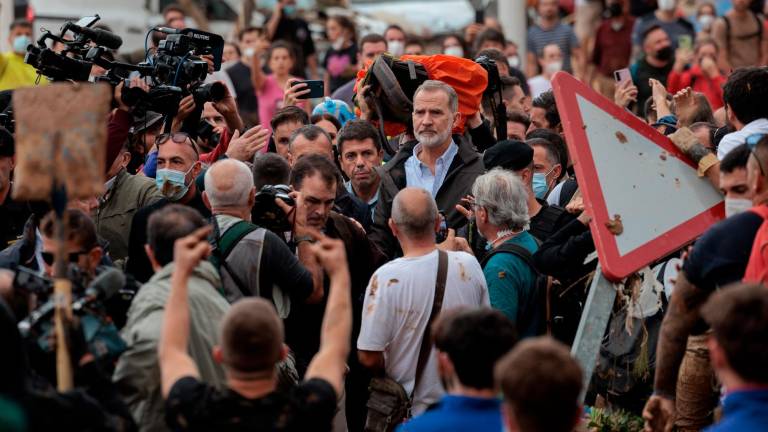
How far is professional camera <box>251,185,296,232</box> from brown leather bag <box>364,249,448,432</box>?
87 cm

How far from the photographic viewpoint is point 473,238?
810 centimetres

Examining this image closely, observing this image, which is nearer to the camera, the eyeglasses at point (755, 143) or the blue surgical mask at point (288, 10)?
the eyeglasses at point (755, 143)

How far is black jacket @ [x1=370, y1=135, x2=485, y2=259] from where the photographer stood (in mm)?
8305

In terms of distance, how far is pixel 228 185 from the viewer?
271 inches

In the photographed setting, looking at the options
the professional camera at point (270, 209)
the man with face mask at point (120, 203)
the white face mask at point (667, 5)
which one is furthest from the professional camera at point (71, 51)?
the white face mask at point (667, 5)

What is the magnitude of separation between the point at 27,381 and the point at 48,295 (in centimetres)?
56

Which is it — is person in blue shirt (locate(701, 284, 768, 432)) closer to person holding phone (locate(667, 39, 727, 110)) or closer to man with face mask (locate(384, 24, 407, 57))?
person holding phone (locate(667, 39, 727, 110))

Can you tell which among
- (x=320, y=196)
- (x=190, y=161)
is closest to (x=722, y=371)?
(x=320, y=196)

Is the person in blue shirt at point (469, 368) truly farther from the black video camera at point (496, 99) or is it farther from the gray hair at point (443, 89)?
the black video camera at point (496, 99)

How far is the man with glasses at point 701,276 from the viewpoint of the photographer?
19.4 feet

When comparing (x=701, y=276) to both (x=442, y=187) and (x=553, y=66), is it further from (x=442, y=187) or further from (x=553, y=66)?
(x=553, y=66)

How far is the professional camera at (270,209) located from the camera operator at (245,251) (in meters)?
0.24

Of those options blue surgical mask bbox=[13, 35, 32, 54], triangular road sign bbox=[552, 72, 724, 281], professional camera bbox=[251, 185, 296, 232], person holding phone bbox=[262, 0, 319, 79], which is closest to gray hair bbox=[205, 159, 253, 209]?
professional camera bbox=[251, 185, 296, 232]

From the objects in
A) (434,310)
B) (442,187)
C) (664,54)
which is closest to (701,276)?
(434,310)
